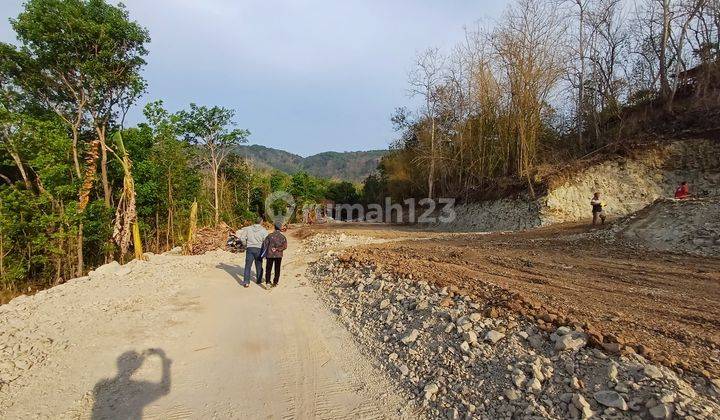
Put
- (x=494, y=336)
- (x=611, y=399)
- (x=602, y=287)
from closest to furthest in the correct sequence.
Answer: (x=611, y=399), (x=494, y=336), (x=602, y=287)

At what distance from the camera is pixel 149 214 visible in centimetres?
2050

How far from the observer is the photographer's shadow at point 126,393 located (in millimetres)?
3541

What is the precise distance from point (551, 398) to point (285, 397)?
8.19ft

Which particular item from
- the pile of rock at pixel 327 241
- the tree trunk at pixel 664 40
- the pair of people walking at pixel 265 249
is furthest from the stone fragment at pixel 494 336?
the tree trunk at pixel 664 40

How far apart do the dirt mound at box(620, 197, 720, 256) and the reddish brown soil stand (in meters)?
0.62

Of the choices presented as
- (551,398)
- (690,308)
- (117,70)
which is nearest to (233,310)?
(551,398)

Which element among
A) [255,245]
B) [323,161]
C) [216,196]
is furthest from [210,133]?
[323,161]

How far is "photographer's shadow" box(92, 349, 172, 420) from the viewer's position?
354cm

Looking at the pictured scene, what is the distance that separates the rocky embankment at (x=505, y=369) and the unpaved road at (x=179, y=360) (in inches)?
16.5

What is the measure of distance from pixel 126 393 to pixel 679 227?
40.7 feet

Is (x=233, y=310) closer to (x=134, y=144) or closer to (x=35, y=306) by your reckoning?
(x=35, y=306)

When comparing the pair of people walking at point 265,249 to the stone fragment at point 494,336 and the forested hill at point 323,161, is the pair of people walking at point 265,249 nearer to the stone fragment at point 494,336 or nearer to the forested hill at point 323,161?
the stone fragment at point 494,336

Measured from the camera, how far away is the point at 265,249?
8.23 m

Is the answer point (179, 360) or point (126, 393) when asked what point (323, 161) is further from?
point (126, 393)
